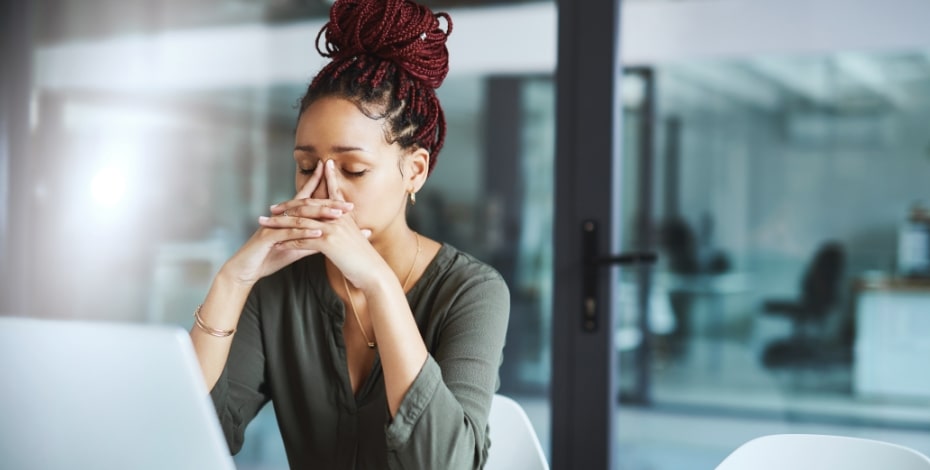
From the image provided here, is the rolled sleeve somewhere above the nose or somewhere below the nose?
below

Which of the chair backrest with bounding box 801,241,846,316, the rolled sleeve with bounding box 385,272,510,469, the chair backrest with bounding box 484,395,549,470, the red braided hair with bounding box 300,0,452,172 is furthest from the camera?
the chair backrest with bounding box 801,241,846,316

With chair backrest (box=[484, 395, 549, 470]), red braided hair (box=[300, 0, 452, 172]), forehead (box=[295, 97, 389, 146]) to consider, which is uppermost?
red braided hair (box=[300, 0, 452, 172])

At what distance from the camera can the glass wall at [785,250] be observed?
2283 millimetres

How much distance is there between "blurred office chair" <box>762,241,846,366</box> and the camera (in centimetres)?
Result: 237

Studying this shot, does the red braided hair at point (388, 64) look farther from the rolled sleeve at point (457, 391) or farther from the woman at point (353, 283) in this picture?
the rolled sleeve at point (457, 391)

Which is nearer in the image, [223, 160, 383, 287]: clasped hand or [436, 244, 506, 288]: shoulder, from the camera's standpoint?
[223, 160, 383, 287]: clasped hand

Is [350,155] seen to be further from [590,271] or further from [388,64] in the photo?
[590,271]

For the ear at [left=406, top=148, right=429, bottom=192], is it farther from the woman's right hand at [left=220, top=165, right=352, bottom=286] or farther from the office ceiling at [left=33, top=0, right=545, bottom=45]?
the office ceiling at [left=33, top=0, right=545, bottom=45]

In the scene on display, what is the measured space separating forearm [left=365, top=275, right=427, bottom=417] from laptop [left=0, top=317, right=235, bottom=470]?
0.39 meters

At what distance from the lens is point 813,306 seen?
2.41 m

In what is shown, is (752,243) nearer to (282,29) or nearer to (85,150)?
(282,29)

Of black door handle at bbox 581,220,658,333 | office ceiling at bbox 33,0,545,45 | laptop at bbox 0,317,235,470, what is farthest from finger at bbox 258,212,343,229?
office ceiling at bbox 33,0,545,45

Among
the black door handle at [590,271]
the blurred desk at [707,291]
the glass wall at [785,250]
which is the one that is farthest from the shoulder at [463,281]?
the blurred desk at [707,291]

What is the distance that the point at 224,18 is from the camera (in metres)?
3.14
